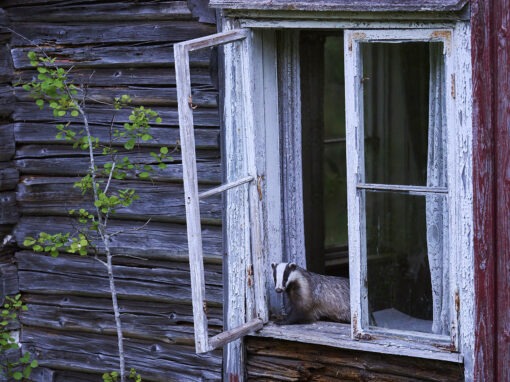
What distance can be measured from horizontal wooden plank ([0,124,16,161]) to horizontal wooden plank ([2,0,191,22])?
705 mm

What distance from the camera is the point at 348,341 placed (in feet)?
17.9

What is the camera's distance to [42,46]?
6551 mm

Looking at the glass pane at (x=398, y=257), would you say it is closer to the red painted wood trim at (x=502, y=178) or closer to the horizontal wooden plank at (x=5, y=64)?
the red painted wood trim at (x=502, y=178)

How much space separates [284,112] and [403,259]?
2.59m

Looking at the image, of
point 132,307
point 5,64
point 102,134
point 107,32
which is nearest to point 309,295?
point 132,307

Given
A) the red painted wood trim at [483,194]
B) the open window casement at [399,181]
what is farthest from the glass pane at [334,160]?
the red painted wood trim at [483,194]

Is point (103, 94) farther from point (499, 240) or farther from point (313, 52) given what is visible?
point (499, 240)

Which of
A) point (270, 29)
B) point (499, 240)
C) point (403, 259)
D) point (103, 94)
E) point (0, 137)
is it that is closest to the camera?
point (499, 240)

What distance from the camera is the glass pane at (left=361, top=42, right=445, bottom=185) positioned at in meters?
7.93

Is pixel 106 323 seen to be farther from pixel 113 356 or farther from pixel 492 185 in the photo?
pixel 492 185

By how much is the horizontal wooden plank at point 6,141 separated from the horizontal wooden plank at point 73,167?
75 mm

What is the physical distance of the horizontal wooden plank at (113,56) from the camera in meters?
6.09

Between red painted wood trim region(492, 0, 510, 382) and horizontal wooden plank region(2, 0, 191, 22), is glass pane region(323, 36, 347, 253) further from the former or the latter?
red painted wood trim region(492, 0, 510, 382)

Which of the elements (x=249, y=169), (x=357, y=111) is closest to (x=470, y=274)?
(x=357, y=111)
